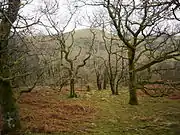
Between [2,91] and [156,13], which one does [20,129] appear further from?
[156,13]

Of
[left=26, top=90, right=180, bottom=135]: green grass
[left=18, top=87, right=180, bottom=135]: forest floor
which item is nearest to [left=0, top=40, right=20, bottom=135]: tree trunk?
[left=18, top=87, right=180, bottom=135]: forest floor

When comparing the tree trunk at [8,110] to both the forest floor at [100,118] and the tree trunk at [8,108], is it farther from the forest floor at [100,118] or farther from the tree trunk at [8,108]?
the forest floor at [100,118]

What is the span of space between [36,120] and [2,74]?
484cm

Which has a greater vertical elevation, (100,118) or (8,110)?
(8,110)

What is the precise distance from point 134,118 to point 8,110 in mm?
7742

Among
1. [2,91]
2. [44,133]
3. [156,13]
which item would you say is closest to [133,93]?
[44,133]

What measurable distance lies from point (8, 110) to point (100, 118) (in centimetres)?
628

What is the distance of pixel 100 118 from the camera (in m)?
17.7

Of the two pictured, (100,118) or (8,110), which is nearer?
(8,110)

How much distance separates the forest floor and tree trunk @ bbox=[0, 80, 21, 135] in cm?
79

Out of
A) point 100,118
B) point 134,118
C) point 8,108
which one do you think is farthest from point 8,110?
point 134,118

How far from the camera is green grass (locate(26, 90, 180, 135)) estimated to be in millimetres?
13953

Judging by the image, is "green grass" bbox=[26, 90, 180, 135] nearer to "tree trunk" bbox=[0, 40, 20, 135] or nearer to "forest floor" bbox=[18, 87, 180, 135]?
"forest floor" bbox=[18, 87, 180, 135]

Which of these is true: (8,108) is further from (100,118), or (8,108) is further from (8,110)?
(100,118)
